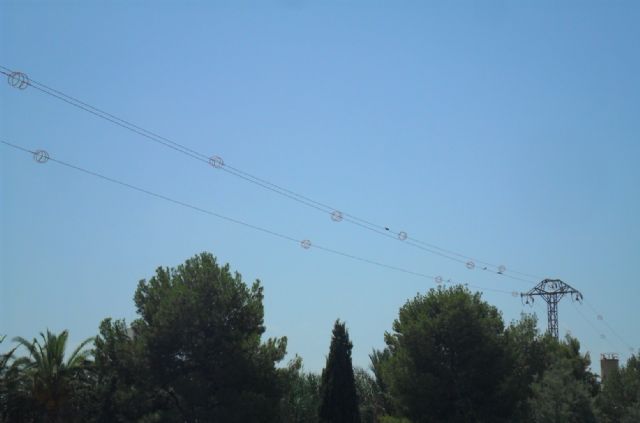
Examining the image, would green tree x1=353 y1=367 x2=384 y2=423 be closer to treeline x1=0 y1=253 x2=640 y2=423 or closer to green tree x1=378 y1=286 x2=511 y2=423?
treeline x1=0 y1=253 x2=640 y2=423

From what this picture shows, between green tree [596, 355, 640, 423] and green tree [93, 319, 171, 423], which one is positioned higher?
green tree [596, 355, 640, 423]

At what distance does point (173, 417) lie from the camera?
32594 millimetres

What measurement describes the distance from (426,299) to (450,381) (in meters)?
5.26

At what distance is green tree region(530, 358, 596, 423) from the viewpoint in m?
42.2

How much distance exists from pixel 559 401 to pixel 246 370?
20105 millimetres

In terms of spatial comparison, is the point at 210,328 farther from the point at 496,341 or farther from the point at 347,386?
the point at 496,341

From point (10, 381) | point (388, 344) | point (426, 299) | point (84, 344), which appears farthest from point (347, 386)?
point (10, 381)

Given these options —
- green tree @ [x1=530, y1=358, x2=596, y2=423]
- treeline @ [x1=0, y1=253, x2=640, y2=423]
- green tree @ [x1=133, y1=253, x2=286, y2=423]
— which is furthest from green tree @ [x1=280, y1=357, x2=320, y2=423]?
green tree @ [x1=530, y1=358, x2=596, y2=423]

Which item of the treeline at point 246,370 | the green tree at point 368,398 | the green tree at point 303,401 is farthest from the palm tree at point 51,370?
the green tree at point 368,398

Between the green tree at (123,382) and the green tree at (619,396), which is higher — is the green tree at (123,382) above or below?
below

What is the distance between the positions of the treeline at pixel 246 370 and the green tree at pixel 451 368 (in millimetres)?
60

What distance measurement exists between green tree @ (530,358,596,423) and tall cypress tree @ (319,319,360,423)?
10.5 m

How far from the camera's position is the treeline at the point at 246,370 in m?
33.2

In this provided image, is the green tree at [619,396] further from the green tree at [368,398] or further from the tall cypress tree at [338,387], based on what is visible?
the tall cypress tree at [338,387]
